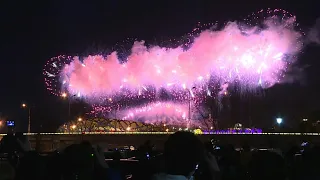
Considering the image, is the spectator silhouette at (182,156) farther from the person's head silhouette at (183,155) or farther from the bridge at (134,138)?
the bridge at (134,138)

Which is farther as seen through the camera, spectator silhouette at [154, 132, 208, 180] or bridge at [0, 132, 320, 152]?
bridge at [0, 132, 320, 152]

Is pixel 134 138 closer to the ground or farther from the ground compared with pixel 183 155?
farther from the ground

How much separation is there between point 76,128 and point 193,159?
11045 cm

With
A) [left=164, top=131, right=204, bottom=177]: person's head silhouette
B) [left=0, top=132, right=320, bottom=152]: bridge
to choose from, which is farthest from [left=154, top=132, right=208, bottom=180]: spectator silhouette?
[left=0, top=132, right=320, bottom=152]: bridge

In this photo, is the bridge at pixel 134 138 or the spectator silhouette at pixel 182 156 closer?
the spectator silhouette at pixel 182 156

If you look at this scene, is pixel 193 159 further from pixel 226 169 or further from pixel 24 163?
pixel 226 169

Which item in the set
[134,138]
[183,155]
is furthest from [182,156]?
[134,138]

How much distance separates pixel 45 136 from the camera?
79.2m

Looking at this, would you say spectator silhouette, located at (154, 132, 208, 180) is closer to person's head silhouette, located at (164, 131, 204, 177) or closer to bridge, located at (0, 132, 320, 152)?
person's head silhouette, located at (164, 131, 204, 177)

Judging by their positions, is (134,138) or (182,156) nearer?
(182,156)

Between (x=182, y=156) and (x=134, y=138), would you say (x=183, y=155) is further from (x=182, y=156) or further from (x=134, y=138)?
(x=134, y=138)

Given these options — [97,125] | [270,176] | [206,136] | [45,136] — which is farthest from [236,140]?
[270,176]

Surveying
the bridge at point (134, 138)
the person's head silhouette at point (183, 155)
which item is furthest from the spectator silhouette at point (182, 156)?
the bridge at point (134, 138)

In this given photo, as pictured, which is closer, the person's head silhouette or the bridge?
the person's head silhouette
